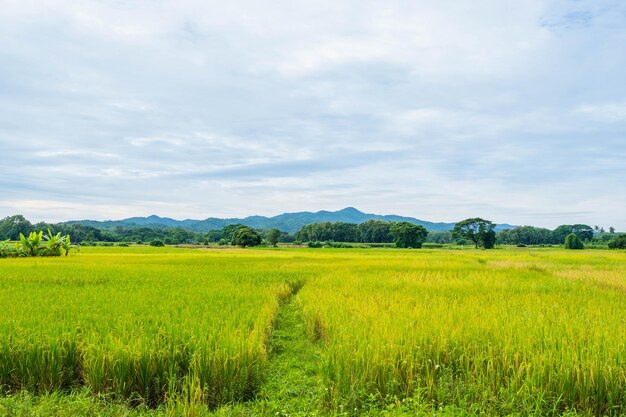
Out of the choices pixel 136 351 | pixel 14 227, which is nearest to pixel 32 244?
pixel 136 351

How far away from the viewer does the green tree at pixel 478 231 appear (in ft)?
277

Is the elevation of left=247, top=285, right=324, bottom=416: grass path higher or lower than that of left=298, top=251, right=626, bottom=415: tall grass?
lower

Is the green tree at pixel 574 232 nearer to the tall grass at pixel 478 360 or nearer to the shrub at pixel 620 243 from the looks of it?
the shrub at pixel 620 243

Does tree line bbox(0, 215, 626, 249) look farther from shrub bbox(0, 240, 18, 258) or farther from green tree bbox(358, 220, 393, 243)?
shrub bbox(0, 240, 18, 258)

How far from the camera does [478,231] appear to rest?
85.6 m

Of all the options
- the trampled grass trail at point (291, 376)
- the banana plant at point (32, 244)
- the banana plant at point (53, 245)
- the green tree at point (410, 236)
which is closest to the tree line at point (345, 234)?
the green tree at point (410, 236)

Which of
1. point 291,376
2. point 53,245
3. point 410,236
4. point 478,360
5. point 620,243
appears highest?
point 410,236

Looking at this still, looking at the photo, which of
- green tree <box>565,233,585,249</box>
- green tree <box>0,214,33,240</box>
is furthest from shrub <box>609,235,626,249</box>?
green tree <box>0,214,33,240</box>

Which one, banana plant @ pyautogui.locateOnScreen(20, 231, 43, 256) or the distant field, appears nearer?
the distant field

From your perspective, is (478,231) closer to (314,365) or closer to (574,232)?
(574,232)

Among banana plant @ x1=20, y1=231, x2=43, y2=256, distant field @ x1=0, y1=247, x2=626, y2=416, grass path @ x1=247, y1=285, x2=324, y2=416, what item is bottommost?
grass path @ x1=247, y1=285, x2=324, y2=416

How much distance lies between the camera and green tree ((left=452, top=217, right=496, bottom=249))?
277 feet

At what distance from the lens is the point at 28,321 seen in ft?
19.6

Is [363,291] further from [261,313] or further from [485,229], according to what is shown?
[485,229]
